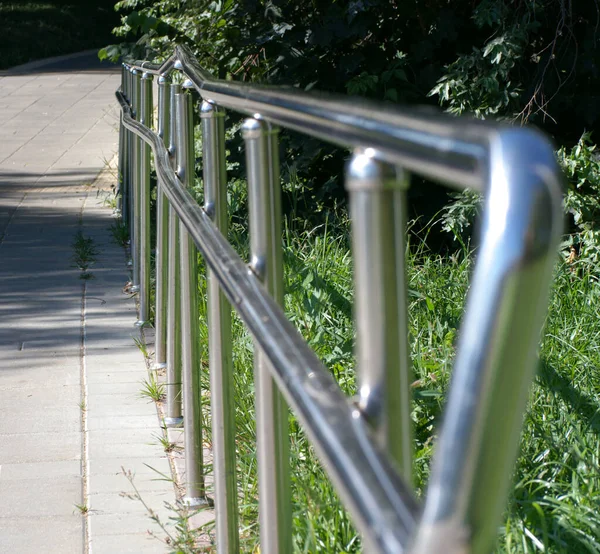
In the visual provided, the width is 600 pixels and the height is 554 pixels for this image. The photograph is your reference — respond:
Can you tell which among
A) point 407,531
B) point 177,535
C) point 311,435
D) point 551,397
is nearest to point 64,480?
point 177,535

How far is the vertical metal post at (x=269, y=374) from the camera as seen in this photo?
162 cm

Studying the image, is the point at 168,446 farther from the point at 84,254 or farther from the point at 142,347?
the point at 84,254

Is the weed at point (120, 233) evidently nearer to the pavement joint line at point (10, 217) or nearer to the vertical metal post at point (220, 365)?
the pavement joint line at point (10, 217)

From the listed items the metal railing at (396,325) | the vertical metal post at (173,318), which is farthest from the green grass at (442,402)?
the metal railing at (396,325)

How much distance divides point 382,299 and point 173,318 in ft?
7.92

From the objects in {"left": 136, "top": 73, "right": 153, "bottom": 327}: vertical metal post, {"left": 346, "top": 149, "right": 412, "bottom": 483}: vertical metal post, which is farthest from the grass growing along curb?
{"left": 346, "top": 149, "right": 412, "bottom": 483}: vertical metal post

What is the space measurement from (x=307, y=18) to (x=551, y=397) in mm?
3686

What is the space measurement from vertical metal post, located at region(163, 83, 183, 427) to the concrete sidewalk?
10 centimetres

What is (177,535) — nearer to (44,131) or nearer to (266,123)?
(266,123)

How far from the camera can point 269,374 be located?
1618 millimetres

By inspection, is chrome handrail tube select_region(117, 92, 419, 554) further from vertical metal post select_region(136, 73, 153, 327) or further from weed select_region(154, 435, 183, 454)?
vertical metal post select_region(136, 73, 153, 327)

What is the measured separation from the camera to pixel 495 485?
594 mm

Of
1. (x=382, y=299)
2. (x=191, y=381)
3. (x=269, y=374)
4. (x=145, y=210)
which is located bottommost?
(x=191, y=381)

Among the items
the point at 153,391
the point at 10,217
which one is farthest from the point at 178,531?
the point at 10,217
